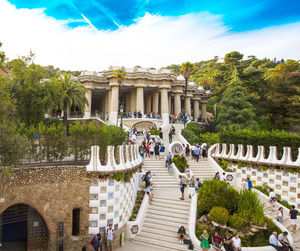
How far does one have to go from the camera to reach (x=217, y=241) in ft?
35.3

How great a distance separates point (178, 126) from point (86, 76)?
57.7 feet

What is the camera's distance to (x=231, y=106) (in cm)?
3131

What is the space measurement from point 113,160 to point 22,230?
6.58 meters

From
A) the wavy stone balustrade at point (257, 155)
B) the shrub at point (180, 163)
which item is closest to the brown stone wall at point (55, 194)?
the shrub at point (180, 163)

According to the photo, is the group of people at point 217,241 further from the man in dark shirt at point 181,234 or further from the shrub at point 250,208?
the shrub at point 250,208

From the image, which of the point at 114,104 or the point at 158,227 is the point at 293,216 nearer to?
the point at 158,227

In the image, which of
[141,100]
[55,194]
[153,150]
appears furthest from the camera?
[141,100]

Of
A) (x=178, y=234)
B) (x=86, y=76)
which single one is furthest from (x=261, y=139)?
(x=86, y=76)

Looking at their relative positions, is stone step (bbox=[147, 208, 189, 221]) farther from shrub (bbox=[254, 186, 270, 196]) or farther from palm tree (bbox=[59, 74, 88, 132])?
palm tree (bbox=[59, 74, 88, 132])

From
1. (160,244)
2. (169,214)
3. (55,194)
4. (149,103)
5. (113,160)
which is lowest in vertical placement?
(160,244)

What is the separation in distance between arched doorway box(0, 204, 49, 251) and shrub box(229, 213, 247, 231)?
994cm

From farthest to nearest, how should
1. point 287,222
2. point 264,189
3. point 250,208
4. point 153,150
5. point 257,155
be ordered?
point 153,150 < point 257,155 < point 264,189 < point 287,222 < point 250,208

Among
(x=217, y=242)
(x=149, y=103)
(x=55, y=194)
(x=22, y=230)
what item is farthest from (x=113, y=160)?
(x=149, y=103)

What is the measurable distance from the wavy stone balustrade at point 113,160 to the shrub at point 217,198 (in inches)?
189
